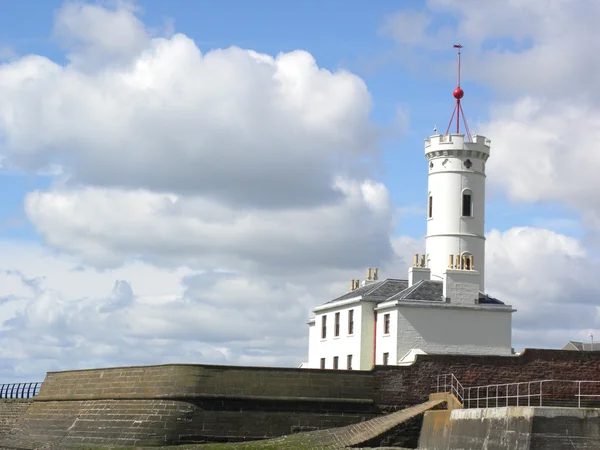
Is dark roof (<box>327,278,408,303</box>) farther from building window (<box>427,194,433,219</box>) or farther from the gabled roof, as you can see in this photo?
building window (<box>427,194,433,219</box>)

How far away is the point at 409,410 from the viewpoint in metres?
36.2

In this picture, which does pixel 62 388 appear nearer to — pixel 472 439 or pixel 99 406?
pixel 99 406

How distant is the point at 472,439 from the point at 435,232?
21.5m

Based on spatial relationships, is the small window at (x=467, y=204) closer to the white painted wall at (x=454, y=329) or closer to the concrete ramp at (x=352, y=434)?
the white painted wall at (x=454, y=329)

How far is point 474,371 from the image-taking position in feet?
124

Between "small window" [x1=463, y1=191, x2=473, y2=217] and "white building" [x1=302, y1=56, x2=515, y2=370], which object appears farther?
"small window" [x1=463, y1=191, x2=473, y2=217]

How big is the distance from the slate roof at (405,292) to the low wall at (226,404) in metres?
8.24

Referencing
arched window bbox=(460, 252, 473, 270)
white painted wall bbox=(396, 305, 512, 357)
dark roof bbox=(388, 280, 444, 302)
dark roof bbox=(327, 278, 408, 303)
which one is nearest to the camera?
white painted wall bbox=(396, 305, 512, 357)

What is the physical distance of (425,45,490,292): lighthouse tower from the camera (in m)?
51.1

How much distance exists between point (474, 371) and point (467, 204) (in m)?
15.3

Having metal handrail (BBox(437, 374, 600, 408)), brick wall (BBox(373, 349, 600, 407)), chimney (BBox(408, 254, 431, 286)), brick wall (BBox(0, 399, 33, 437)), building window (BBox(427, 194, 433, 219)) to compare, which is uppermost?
building window (BBox(427, 194, 433, 219))

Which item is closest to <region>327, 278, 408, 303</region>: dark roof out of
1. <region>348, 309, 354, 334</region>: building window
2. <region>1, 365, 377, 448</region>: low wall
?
<region>348, 309, 354, 334</region>: building window

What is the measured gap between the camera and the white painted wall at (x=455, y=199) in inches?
2013

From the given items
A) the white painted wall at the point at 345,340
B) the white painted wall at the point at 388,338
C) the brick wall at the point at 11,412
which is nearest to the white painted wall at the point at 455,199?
the white painted wall at the point at 345,340
